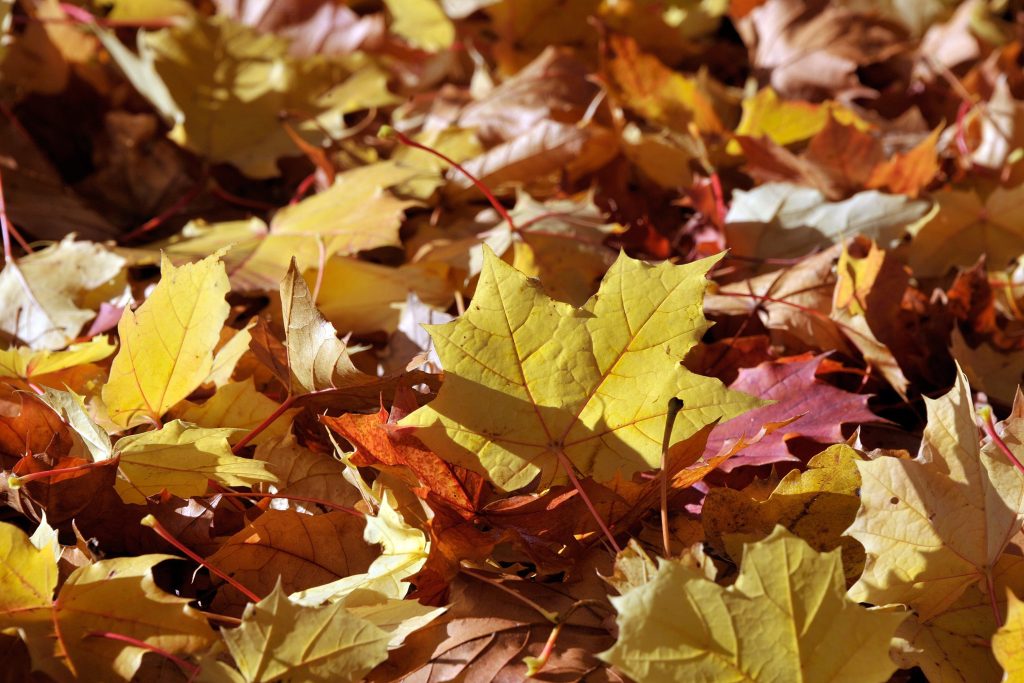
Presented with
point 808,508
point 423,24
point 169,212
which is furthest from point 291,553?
point 423,24

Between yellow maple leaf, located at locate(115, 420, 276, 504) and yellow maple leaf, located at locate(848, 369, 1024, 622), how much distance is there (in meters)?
0.41

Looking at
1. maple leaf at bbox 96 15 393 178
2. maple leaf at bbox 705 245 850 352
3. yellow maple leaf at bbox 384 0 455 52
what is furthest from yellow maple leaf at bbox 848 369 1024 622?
yellow maple leaf at bbox 384 0 455 52

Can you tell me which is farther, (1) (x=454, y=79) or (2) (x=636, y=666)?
(1) (x=454, y=79)

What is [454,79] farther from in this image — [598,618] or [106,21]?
[598,618]

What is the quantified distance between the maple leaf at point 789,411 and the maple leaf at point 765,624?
20 cm

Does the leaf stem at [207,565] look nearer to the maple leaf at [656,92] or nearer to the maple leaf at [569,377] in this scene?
the maple leaf at [569,377]

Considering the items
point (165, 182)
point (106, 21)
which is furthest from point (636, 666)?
point (106, 21)

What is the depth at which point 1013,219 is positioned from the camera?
1.05m

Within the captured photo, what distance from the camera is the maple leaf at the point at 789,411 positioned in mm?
735

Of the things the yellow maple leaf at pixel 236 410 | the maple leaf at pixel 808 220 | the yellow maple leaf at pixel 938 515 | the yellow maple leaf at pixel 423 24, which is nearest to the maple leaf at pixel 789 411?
the yellow maple leaf at pixel 938 515

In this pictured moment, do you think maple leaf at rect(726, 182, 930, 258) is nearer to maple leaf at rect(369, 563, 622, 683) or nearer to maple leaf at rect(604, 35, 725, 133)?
maple leaf at rect(604, 35, 725, 133)

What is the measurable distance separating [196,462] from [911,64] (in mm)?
1336

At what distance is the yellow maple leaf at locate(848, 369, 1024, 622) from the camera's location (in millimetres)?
600

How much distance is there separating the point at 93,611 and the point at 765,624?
0.42m
